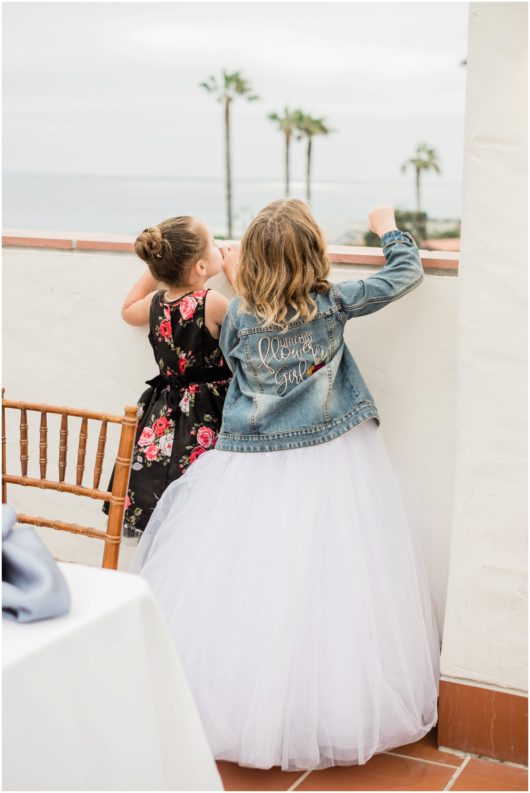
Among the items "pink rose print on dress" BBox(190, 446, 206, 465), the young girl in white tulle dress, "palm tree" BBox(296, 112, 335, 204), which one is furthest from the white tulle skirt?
"palm tree" BBox(296, 112, 335, 204)

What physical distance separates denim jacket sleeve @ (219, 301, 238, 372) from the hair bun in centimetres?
27

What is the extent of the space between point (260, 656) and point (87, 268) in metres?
1.37

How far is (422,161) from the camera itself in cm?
3784

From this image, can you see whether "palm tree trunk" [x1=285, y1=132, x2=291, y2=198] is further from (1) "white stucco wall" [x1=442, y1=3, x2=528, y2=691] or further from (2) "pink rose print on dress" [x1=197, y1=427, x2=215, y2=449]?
(1) "white stucco wall" [x1=442, y1=3, x2=528, y2=691]

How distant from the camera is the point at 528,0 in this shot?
199 cm

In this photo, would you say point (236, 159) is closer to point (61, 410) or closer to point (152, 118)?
point (152, 118)

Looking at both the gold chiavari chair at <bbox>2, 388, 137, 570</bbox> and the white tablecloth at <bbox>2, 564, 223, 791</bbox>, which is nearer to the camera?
the white tablecloth at <bbox>2, 564, 223, 791</bbox>

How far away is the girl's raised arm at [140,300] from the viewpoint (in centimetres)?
271

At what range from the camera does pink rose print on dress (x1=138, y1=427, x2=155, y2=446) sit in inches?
103

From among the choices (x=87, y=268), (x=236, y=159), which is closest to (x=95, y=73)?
(x=236, y=159)

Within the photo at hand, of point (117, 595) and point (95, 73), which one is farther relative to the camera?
point (95, 73)

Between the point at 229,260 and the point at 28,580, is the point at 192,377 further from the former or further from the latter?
the point at 28,580

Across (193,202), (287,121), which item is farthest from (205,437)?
(193,202)

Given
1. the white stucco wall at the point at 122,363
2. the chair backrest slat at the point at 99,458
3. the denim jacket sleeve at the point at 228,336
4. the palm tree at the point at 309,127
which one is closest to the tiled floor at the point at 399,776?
the white stucco wall at the point at 122,363
